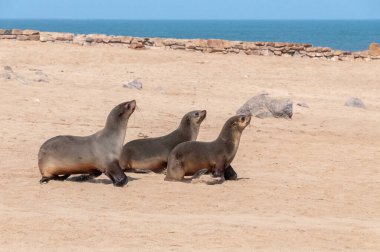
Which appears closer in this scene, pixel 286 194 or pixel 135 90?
pixel 286 194

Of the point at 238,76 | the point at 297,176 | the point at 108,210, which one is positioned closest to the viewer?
the point at 108,210

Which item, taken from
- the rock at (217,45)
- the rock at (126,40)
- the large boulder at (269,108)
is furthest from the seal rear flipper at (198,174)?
the rock at (126,40)

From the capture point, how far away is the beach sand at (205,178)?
830cm

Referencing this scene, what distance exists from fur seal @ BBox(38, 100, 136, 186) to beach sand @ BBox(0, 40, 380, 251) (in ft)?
0.59

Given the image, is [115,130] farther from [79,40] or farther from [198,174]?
[79,40]

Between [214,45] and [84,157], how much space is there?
62.0ft

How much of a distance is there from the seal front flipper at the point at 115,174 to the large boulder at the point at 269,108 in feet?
23.1

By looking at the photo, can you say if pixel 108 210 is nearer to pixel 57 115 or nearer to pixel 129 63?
pixel 57 115

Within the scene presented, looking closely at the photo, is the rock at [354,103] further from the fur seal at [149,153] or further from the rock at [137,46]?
the rock at [137,46]

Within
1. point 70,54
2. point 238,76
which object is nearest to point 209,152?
point 238,76

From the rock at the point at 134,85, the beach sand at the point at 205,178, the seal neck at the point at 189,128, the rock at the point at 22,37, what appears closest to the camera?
the beach sand at the point at 205,178

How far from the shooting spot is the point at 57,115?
16375mm

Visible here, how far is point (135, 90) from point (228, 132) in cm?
884

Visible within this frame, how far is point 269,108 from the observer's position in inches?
699
